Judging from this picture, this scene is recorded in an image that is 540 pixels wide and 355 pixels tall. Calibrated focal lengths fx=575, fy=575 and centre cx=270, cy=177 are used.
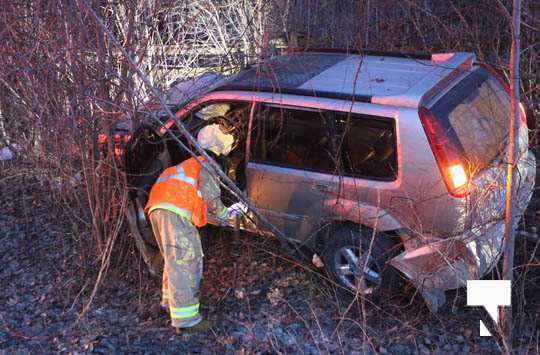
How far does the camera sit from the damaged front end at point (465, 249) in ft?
13.2

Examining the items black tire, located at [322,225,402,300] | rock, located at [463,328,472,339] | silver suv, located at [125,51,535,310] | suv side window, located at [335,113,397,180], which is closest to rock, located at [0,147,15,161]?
silver suv, located at [125,51,535,310]

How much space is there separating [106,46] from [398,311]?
122 inches

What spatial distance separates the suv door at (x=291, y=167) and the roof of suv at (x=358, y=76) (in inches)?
9.1

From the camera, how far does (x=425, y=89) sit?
425 cm

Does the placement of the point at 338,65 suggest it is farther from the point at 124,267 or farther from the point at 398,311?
the point at 124,267

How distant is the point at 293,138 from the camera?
473 cm

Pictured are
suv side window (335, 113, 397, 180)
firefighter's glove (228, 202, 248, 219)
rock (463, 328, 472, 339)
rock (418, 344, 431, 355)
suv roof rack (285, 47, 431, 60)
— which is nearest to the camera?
rock (418, 344, 431, 355)

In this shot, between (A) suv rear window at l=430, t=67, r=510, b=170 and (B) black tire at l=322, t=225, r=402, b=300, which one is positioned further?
(B) black tire at l=322, t=225, r=402, b=300

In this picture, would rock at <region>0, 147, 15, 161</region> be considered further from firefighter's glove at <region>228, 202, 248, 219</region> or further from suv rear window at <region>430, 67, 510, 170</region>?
suv rear window at <region>430, 67, 510, 170</region>

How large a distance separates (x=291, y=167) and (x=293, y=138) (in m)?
0.24

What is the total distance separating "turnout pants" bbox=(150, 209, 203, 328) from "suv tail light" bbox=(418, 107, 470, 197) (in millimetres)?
1889

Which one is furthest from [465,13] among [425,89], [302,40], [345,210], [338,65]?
[345,210]

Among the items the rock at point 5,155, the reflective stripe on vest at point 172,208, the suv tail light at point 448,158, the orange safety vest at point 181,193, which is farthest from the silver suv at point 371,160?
the rock at point 5,155

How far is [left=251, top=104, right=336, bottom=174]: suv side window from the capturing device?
458 cm
